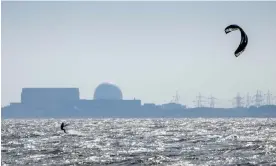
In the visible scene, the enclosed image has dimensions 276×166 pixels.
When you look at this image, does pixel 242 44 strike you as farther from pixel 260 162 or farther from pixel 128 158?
pixel 128 158

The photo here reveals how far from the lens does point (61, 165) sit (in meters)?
37.3

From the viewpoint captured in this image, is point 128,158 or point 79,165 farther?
point 128,158

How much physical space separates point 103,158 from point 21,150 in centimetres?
1092

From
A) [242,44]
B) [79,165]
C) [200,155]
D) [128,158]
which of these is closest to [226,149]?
[200,155]

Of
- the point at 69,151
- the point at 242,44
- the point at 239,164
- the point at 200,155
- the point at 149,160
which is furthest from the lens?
the point at 69,151

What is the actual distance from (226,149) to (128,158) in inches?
400

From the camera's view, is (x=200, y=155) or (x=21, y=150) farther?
(x=21, y=150)

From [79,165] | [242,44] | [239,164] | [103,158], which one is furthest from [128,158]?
[242,44]

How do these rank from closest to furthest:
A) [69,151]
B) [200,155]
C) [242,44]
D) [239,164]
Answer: [242,44] < [239,164] < [200,155] < [69,151]

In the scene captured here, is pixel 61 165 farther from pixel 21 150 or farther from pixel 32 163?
pixel 21 150

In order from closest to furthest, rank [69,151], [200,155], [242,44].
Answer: [242,44]
[200,155]
[69,151]

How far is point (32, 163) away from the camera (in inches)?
1507

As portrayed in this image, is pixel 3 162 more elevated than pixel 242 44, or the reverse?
pixel 242 44

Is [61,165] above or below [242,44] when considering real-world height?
below
